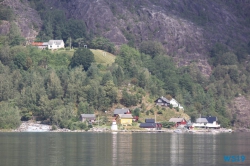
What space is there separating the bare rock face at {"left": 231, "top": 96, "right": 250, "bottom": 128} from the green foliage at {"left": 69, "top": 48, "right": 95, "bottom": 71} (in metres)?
39.5

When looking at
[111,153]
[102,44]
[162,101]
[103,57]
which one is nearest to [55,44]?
[102,44]

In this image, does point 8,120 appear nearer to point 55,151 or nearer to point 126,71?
point 126,71

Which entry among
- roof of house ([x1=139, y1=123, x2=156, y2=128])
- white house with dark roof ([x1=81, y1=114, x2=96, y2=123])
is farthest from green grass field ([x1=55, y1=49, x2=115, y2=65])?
roof of house ([x1=139, y1=123, x2=156, y2=128])

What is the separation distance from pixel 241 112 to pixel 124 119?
44057 mm

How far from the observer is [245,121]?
579ft

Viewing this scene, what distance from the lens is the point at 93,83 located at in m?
154

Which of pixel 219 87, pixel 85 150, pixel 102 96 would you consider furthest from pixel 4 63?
pixel 85 150

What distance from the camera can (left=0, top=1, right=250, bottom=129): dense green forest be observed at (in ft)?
484

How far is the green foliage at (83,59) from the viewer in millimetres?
173625

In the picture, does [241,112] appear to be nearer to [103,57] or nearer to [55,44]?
[103,57]

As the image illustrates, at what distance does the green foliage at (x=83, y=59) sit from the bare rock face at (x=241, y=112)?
130ft

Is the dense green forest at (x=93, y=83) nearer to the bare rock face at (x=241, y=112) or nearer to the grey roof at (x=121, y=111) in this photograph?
the bare rock face at (x=241, y=112)

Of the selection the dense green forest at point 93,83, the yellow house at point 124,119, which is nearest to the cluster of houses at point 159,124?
the yellow house at point 124,119

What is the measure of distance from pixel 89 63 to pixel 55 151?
94543 millimetres
